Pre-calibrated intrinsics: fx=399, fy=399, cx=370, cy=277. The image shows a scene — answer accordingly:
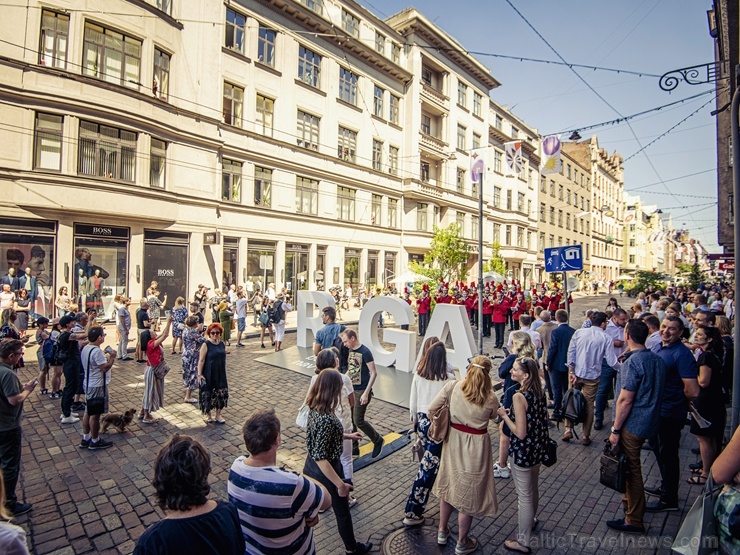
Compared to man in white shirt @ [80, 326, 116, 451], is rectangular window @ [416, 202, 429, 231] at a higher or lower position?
higher

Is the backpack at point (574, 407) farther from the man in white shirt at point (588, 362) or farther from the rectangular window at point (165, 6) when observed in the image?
the rectangular window at point (165, 6)

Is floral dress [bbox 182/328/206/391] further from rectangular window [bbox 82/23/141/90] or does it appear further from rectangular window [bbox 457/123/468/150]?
rectangular window [bbox 457/123/468/150]

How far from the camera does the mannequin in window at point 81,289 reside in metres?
16.3

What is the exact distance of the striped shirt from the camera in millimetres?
2416

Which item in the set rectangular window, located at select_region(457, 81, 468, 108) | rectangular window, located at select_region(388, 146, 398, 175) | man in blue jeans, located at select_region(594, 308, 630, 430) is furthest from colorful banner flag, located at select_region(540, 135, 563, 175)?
rectangular window, located at select_region(457, 81, 468, 108)

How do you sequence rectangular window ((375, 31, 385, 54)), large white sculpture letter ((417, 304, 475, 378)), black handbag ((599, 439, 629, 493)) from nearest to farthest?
black handbag ((599, 439, 629, 493)), large white sculpture letter ((417, 304, 475, 378)), rectangular window ((375, 31, 385, 54))

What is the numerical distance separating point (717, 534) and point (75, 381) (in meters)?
8.31

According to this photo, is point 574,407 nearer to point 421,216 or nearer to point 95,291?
point 95,291

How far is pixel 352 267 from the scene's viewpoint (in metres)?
28.7

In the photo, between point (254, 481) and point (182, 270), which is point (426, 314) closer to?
point (182, 270)

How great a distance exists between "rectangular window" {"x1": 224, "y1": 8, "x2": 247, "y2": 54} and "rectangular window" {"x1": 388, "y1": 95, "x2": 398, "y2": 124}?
12.7 metres

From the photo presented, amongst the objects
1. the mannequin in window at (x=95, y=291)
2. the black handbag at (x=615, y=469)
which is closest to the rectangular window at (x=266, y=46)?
the mannequin in window at (x=95, y=291)

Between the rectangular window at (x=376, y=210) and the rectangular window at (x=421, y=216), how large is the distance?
4.44m

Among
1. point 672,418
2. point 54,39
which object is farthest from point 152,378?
point 54,39
